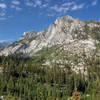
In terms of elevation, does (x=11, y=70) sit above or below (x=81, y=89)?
above

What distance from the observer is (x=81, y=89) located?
171 meters

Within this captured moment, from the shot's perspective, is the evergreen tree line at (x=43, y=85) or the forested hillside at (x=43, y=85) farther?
the forested hillside at (x=43, y=85)

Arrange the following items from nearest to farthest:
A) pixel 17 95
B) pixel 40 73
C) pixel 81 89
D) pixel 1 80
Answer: pixel 17 95
pixel 1 80
pixel 81 89
pixel 40 73

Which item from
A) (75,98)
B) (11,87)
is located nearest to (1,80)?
(11,87)

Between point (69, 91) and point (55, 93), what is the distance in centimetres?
1905

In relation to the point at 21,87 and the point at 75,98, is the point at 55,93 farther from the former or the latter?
the point at 75,98

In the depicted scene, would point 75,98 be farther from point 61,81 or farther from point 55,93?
point 61,81

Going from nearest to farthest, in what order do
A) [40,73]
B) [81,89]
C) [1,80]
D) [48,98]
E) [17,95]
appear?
[48,98], [17,95], [1,80], [81,89], [40,73]

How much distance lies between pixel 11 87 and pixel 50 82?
5809cm

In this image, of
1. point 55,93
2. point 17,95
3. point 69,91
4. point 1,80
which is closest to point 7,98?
point 17,95

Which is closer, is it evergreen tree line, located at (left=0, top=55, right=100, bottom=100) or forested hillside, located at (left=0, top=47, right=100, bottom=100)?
evergreen tree line, located at (left=0, top=55, right=100, bottom=100)

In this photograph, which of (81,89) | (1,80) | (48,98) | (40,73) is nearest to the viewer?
(48,98)

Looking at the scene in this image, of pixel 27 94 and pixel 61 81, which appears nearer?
pixel 27 94

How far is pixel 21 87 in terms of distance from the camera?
445 feet
